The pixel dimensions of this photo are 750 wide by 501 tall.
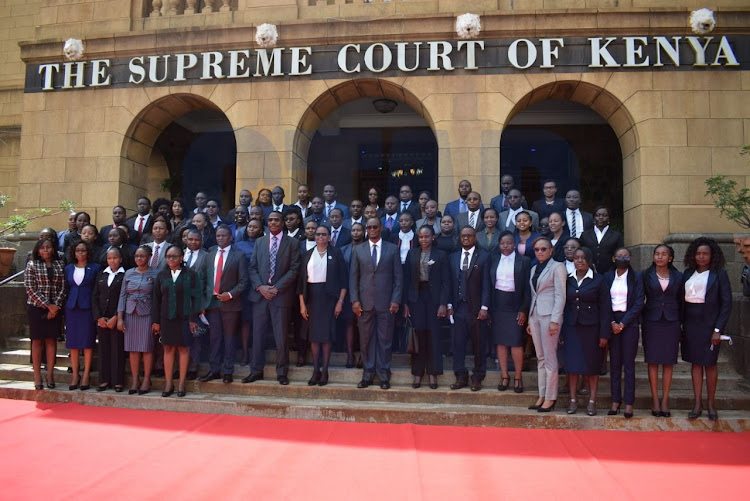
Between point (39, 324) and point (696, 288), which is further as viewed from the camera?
point (39, 324)

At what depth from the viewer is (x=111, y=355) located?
7.16 metres

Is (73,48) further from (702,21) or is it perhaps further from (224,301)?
(702,21)

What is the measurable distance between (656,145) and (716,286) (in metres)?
4.65

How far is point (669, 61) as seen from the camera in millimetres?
9867

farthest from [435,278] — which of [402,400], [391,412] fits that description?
[391,412]

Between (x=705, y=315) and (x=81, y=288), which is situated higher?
(x=81, y=288)

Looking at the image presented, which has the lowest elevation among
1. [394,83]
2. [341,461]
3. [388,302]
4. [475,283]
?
[341,461]

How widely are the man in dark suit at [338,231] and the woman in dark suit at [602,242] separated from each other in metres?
3.35

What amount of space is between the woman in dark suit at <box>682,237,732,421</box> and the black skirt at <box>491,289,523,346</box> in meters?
1.85

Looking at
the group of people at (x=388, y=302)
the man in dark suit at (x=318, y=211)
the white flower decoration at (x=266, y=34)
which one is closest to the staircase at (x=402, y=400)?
the group of people at (x=388, y=302)

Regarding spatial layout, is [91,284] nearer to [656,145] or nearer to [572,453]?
[572,453]

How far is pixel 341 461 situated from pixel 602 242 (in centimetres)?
468

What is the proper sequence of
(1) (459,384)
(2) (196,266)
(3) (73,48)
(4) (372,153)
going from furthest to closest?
1. (4) (372,153)
2. (3) (73,48)
3. (2) (196,266)
4. (1) (459,384)

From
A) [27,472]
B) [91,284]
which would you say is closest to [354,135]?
[91,284]
